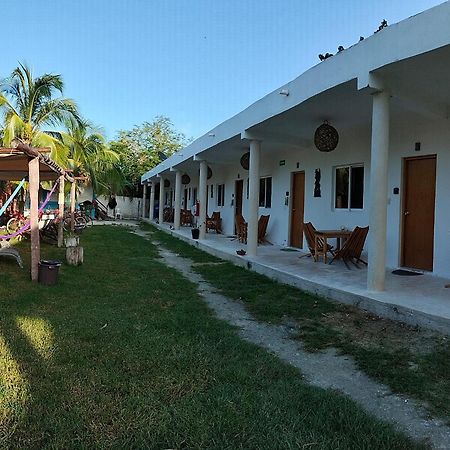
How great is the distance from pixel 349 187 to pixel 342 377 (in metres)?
6.24

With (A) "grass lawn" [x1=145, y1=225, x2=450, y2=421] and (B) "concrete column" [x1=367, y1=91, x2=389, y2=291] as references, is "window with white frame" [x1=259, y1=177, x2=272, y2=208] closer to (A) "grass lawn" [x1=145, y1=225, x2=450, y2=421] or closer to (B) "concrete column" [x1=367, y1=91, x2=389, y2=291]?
(A) "grass lawn" [x1=145, y1=225, x2=450, y2=421]

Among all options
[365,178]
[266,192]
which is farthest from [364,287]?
[266,192]

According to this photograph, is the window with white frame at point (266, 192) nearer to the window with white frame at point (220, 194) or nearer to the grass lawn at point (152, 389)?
the window with white frame at point (220, 194)

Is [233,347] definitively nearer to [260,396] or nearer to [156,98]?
[260,396]

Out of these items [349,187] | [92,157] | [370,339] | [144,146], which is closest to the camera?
[370,339]

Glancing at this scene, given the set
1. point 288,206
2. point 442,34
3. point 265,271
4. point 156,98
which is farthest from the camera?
point 156,98

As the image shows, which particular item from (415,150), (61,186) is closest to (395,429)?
(415,150)

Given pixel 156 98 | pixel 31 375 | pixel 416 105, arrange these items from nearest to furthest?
1. pixel 31 375
2. pixel 416 105
3. pixel 156 98

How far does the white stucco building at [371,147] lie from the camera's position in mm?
4977

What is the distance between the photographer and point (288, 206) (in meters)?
11.2

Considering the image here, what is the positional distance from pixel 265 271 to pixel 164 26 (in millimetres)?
9380

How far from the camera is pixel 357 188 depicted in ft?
28.4

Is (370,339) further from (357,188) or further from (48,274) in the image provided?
(357,188)

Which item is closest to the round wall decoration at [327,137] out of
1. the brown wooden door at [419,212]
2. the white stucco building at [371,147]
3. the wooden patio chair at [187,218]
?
the white stucco building at [371,147]
